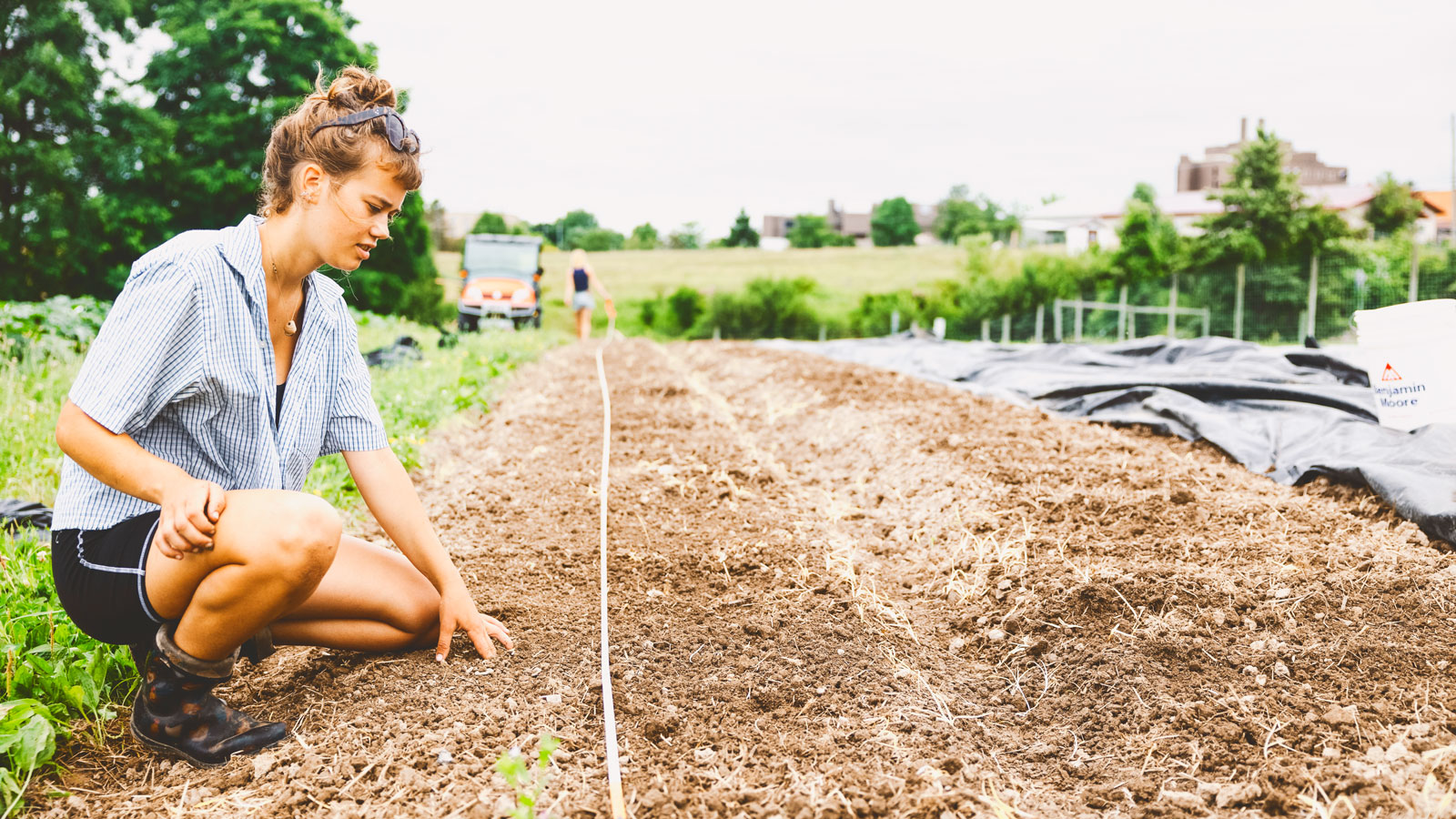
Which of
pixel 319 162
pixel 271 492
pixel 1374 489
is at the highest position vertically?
pixel 319 162

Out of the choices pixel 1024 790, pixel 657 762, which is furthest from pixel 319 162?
pixel 1024 790

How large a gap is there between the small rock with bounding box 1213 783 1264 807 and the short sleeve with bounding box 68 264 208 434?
6.68 ft

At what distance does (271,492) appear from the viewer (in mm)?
1688

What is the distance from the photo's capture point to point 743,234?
52.0m

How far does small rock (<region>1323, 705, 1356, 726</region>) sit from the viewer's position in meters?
1.77

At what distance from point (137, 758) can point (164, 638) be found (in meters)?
0.29

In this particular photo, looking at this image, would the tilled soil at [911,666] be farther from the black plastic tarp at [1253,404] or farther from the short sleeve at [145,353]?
the short sleeve at [145,353]

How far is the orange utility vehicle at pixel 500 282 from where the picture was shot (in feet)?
47.6

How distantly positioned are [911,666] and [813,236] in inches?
2051

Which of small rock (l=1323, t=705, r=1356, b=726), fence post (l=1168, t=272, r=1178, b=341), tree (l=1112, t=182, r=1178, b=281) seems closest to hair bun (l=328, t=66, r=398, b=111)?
small rock (l=1323, t=705, r=1356, b=726)

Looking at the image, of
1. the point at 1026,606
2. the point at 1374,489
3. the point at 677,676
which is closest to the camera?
the point at 677,676

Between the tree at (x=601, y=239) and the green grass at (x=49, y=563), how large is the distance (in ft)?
148

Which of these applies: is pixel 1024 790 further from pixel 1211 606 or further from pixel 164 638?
pixel 164 638

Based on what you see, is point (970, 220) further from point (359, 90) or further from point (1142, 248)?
point (359, 90)
